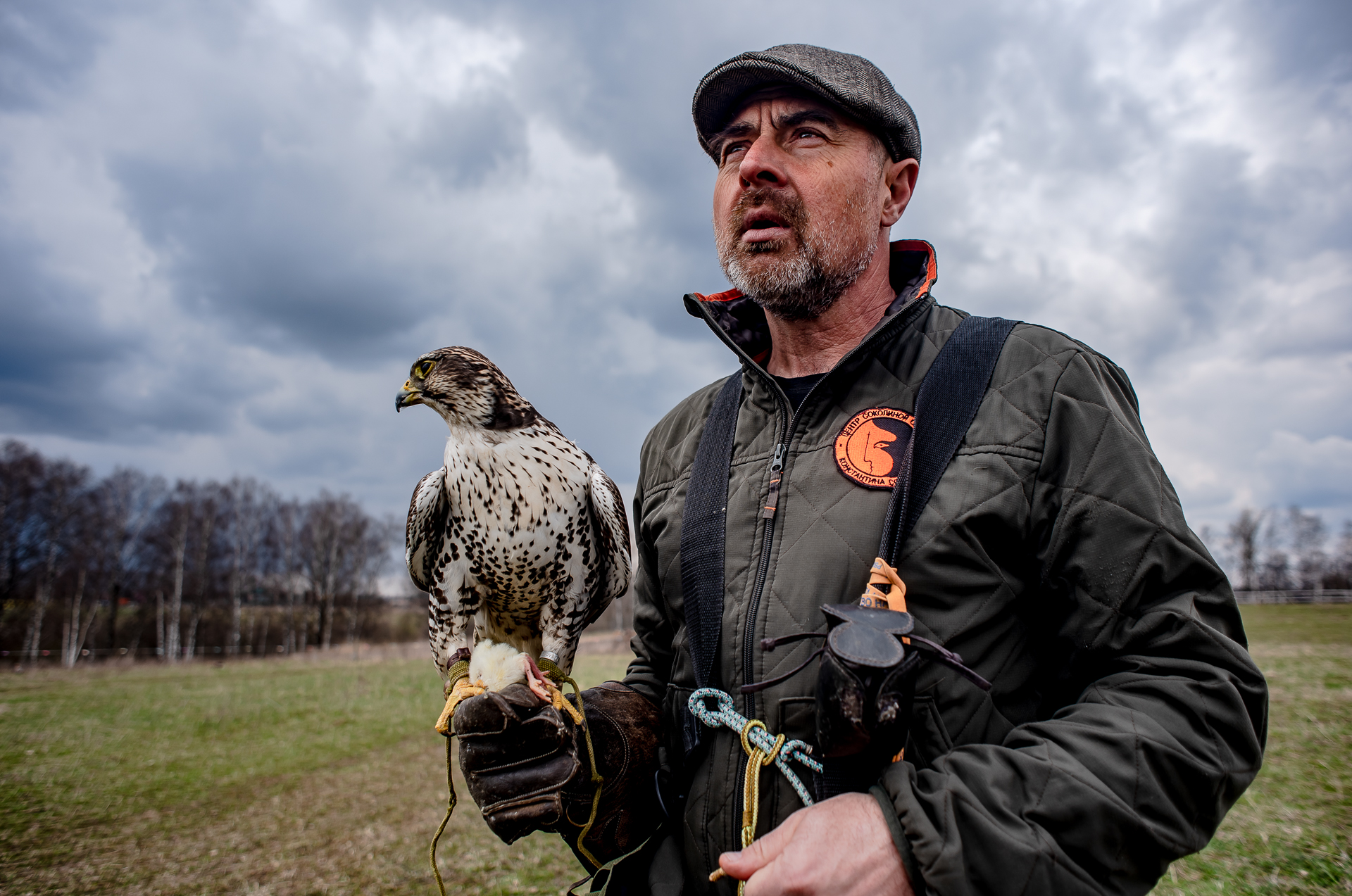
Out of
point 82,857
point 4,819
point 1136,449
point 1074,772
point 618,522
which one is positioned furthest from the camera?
point 4,819

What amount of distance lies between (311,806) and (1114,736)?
8.24 meters

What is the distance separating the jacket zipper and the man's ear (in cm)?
36

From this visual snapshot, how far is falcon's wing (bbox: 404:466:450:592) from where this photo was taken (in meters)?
2.57

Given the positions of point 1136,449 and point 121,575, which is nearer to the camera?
point 1136,449

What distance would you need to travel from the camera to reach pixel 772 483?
168cm

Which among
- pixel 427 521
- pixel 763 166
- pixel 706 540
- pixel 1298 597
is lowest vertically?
pixel 1298 597

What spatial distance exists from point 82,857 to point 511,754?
667 cm

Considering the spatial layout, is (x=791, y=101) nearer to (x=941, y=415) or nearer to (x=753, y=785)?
(x=941, y=415)

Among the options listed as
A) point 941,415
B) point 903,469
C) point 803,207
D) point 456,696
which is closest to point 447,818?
point 456,696

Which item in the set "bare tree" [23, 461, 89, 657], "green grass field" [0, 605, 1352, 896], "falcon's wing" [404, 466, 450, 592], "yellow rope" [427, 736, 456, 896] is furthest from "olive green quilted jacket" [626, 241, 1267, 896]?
"bare tree" [23, 461, 89, 657]

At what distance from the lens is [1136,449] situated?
1.37 m

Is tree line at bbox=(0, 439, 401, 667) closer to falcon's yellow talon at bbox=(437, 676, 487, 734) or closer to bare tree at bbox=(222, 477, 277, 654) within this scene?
bare tree at bbox=(222, 477, 277, 654)

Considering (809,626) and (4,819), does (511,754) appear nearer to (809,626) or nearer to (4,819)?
(809,626)

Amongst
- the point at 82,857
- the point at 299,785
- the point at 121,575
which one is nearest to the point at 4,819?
the point at 82,857
